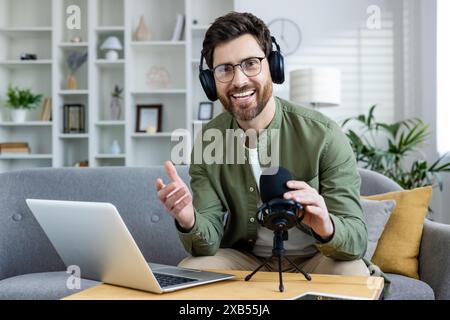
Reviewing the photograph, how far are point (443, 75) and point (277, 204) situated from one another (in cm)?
349

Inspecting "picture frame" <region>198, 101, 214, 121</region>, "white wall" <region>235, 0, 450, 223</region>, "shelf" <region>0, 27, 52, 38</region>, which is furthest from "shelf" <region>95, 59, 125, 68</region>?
"white wall" <region>235, 0, 450, 223</region>

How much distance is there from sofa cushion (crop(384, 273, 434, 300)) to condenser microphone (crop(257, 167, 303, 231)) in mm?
930

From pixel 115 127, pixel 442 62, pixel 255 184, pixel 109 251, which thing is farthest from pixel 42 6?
pixel 109 251

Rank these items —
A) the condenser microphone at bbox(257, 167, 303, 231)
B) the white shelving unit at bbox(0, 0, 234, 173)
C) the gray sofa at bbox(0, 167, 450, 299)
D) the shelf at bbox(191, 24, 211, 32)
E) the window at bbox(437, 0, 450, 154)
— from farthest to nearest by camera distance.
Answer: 1. the white shelving unit at bbox(0, 0, 234, 173)
2. the shelf at bbox(191, 24, 211, 32)
3. the window at bbox(437, 0, 450, 154)
4. the gray sofa at bbox(0, 167, 450, 299)
5. the condenser microphone at bbox(257, 167, 303, 231)

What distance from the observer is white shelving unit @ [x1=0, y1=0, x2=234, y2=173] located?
16.1 ft

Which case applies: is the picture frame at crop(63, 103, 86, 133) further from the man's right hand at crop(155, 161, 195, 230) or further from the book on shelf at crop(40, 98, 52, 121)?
the man's right hand at crop(155, 161, 195, 230)

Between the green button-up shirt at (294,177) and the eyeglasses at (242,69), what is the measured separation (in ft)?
0.55

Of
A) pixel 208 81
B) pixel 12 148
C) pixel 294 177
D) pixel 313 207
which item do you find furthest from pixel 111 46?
pixel 313 207

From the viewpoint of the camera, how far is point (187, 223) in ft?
4.37

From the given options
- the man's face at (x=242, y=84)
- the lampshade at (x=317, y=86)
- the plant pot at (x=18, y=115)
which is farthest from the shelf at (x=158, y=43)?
the man's face at (x=242, y=84)

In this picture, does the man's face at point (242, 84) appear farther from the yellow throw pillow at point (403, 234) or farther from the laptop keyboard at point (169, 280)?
the yellow throw pillow at point (403, 234)

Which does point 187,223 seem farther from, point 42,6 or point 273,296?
point 42,6

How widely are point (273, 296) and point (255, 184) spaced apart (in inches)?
22.4

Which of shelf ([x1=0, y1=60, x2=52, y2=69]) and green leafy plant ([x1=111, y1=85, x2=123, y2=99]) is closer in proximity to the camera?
shelf ([x1=0, y1=60, x2=52, y2=69])
